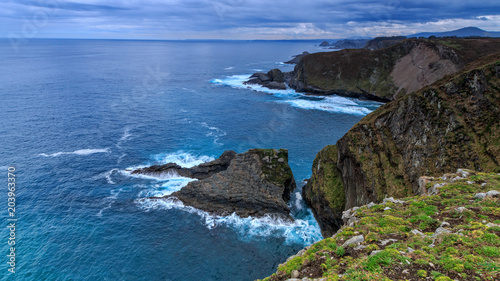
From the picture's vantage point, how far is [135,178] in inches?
2239

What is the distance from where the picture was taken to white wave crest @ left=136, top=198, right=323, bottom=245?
41.5 m

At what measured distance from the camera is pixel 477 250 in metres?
12.6

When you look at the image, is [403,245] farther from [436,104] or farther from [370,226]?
[436,104]

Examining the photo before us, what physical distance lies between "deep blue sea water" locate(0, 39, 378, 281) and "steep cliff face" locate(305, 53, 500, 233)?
13574mm

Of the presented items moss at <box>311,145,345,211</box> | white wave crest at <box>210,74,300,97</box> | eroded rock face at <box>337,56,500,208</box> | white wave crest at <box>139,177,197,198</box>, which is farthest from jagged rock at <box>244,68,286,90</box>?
eroded rock face at <box>337,56,500,208</box>

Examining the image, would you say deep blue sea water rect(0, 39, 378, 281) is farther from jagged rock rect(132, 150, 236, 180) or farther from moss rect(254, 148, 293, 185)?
moss rect(254, 148, 293, 185)

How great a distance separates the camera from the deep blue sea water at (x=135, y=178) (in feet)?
119

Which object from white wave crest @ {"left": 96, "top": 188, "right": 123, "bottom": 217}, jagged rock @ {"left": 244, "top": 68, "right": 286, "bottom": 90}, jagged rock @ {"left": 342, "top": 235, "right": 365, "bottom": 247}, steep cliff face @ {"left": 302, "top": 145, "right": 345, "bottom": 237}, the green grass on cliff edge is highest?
jagged rock @ {"left": 244, "top": 68, "right": 286, "bottom": 90}

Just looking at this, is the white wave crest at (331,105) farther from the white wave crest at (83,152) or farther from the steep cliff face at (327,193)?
the white wave crest at (83,152)

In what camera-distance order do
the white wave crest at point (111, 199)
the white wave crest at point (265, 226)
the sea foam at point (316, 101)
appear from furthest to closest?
the sea foam at point (316, 101)
the white wave crest at point (111, 199)
the white wave crest at point (265, 226)

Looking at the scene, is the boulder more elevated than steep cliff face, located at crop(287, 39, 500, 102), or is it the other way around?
steep cliff face, located at crop(287, 39, 500, 102)

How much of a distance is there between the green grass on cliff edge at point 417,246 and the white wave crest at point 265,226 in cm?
2415

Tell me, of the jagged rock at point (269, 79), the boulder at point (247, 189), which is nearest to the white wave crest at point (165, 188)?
the boulder at point (247, 189)

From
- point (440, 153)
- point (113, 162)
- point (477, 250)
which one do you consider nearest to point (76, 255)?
point (113, 162)
